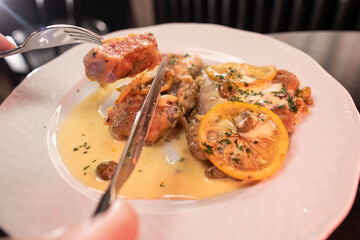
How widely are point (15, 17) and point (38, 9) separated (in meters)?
0.43

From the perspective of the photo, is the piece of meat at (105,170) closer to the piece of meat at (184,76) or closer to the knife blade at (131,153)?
the knife blade at (131,153)

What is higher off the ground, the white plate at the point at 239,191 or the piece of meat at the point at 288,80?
the piece of meat at the point at 288,80

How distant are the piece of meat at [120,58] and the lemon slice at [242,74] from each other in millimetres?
499

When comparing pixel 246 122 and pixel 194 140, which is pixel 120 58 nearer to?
pixel 194 140

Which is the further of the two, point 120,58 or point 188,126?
point 188,126

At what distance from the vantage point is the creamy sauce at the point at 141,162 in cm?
173

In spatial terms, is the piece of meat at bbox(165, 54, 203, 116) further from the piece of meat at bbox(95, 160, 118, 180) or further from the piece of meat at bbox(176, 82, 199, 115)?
the piece of meat at bbox(95, 160, 118, 180)

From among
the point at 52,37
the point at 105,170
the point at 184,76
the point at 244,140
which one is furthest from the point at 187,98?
the point at 52,37

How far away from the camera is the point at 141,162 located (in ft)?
6.54

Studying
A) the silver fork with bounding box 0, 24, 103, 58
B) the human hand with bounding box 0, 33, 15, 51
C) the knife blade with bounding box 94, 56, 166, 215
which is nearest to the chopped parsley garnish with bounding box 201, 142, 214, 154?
the knife blade with bounding box 94, 56, 166, 215

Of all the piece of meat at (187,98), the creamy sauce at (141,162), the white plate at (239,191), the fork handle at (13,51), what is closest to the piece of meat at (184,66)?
the piece of meat at (187,98)

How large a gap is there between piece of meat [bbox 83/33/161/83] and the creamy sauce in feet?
1.69

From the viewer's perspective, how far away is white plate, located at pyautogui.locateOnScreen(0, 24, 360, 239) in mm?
1376

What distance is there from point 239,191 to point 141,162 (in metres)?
0.73
